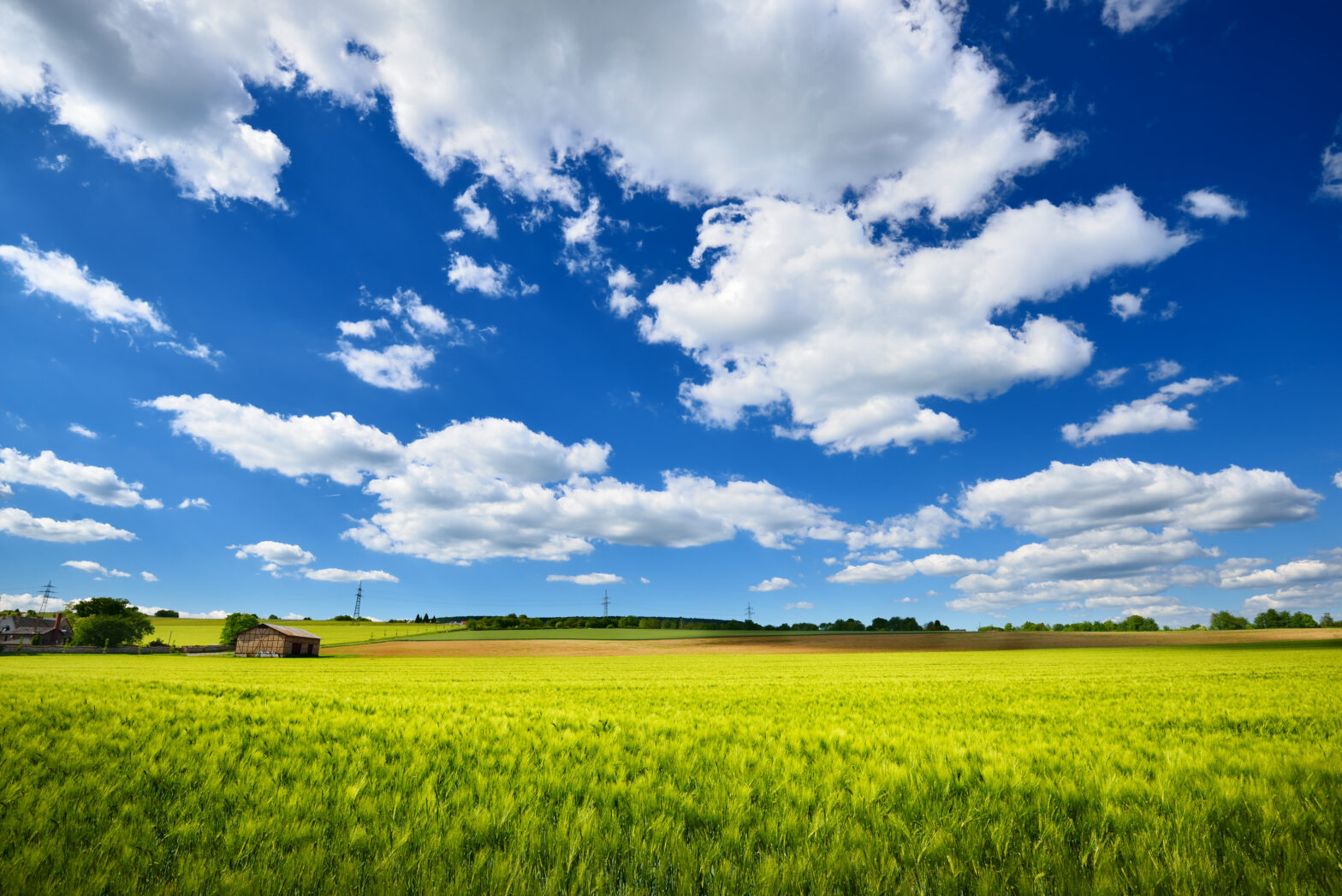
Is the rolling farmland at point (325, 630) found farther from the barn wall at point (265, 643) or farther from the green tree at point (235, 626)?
the barn wall at point (265, 643)

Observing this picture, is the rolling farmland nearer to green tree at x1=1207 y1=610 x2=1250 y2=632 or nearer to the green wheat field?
the green wheat field

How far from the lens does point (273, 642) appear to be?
7919 cm

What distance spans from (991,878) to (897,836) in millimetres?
844

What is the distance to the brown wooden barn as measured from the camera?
7906 centimetres

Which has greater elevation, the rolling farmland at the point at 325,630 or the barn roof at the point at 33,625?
the barn roof at the point at 33,625

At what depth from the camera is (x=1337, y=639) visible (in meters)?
73.6

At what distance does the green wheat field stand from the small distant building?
166168 millimetres

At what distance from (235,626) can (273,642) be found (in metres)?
31.5

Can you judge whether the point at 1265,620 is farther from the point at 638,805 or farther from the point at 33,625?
the point at 33,625

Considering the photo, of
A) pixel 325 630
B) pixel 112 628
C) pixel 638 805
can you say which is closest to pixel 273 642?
pixel 112 628

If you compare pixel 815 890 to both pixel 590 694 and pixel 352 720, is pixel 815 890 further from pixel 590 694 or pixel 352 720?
pixel 590 694

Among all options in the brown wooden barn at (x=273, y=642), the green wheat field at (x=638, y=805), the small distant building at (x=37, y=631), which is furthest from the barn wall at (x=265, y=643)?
the green wheat field at (x=638, y=805)

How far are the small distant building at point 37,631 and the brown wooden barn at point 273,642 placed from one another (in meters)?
70.9

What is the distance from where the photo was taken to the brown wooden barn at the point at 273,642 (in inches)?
3113
